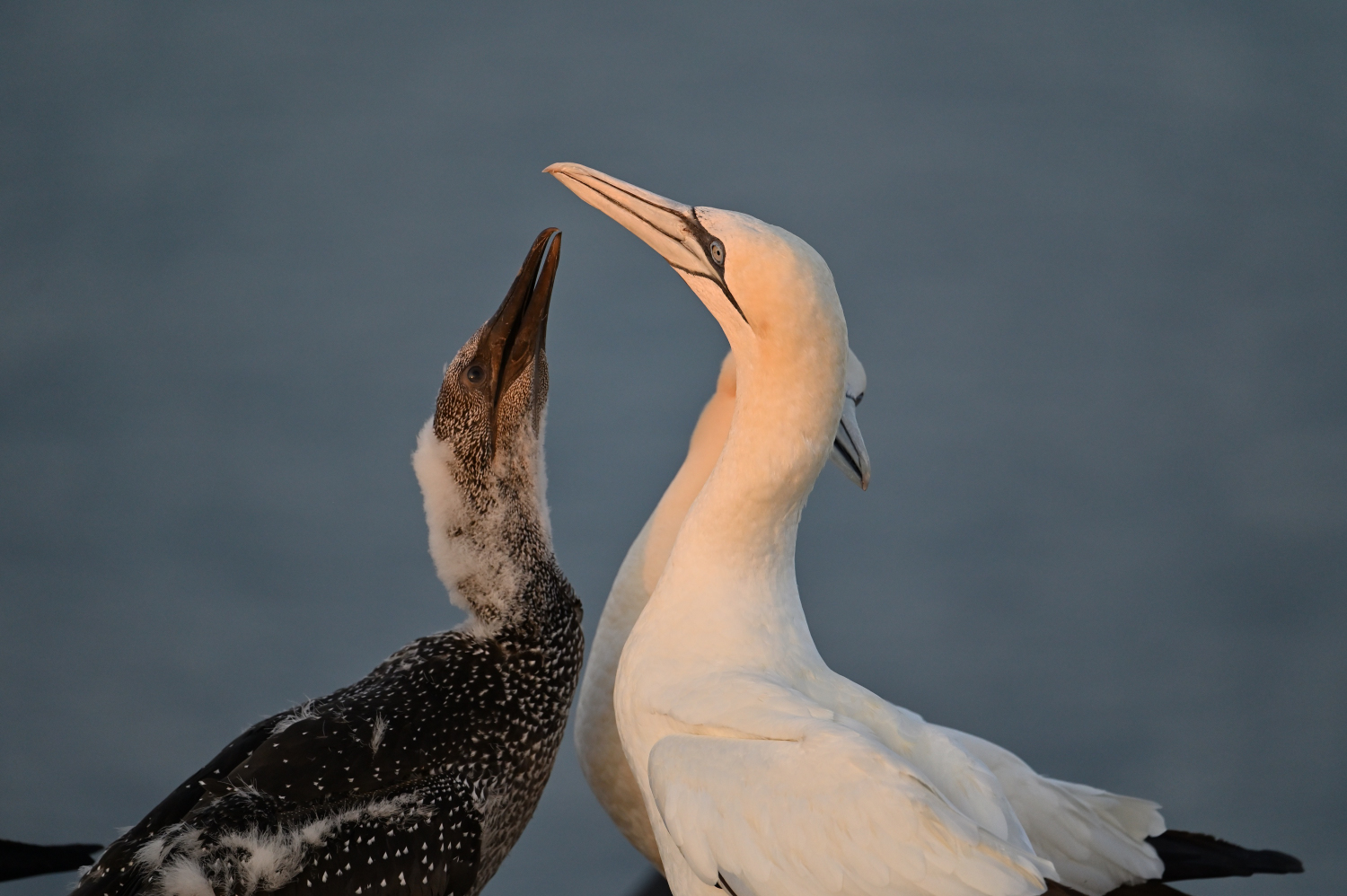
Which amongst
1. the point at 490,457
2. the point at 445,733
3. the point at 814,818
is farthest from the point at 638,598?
the point at 814,818

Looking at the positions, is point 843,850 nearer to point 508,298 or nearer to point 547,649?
point 547,649

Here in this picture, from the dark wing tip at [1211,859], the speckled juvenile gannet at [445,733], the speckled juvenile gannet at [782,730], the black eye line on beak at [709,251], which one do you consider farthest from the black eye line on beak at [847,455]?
the dark wing tip at [1211,859]

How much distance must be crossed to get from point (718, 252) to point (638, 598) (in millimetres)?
832

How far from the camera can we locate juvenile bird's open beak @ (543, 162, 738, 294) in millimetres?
2244

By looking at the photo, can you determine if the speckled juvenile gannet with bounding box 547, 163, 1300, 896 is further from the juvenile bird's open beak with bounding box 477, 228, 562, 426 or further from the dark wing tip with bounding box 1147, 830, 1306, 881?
the juvenile bird's open beak with bounding box 477, 228, 562, 426

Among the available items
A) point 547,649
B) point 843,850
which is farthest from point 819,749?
point 547,649

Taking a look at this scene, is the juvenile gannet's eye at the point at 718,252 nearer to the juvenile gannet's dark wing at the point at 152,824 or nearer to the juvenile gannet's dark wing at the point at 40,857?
the juvenile gannet's dark wing at the point at 152,824

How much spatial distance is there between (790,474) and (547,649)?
0.57 m

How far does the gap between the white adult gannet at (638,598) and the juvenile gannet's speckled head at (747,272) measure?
0.30 metres

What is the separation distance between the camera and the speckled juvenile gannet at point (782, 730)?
70.9 inches

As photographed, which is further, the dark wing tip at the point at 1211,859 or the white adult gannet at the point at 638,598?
the white adult gannet at the point at 638,598

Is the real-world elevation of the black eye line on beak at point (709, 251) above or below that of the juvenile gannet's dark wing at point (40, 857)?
above

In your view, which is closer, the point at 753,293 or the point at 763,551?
the point at 753,293

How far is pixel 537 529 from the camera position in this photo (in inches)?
99.3
